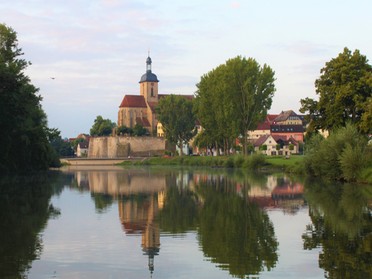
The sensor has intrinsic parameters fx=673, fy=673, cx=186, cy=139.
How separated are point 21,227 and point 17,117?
30850 millimetres

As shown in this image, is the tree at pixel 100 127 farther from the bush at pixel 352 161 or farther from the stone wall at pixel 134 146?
the bush at pixel 352 161

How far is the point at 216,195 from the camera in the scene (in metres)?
38.2

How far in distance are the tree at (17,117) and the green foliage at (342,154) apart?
23.3 metres

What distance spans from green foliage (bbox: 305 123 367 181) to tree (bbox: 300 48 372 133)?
2476mm

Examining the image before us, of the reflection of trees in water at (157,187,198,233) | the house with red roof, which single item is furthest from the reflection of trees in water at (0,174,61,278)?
the house with red roof

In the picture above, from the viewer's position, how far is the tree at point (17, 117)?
161ft

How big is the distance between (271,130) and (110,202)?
5903 inches

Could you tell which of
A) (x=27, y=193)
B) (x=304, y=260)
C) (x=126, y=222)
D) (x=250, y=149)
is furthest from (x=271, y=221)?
(x=250, y=149)

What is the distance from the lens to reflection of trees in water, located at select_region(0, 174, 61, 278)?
15.6 m

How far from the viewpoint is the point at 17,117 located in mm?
52219

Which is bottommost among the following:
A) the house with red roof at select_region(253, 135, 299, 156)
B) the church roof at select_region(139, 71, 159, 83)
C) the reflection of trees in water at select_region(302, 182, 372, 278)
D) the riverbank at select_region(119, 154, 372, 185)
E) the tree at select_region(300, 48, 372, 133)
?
the reflection of trees in water at select_region(302, 182, 372, 278)

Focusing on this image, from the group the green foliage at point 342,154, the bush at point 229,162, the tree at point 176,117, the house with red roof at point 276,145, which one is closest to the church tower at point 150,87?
the house with red roof at point 276,145

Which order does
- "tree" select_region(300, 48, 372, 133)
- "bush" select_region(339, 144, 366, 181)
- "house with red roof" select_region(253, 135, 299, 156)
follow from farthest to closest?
"house with red roof" select_region(253, 135, 299, 156), "tree" select_region(300, 48, 372, 133), "bush" select_region(339, 144, 366, 181)

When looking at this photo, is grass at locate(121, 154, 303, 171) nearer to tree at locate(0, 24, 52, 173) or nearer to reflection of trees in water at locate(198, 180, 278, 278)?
tree at locate(0, 24, 52, 173)
